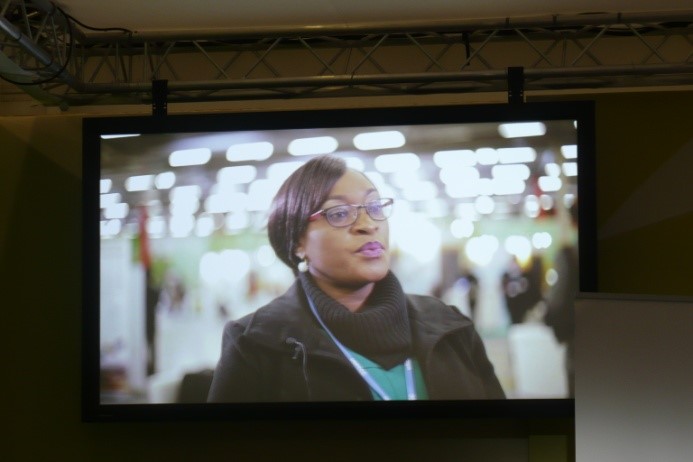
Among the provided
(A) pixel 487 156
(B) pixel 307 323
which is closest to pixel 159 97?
(B) pixel 307 323

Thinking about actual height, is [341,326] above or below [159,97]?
below

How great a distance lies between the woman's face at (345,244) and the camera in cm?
470

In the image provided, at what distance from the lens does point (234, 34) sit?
16.1 feet

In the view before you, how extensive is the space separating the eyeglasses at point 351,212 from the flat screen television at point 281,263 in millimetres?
44

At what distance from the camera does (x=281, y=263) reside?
4715 millimetres

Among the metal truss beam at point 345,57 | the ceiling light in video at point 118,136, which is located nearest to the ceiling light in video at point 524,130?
the metal truss beam at point 345,57

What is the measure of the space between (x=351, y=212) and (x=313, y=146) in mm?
397

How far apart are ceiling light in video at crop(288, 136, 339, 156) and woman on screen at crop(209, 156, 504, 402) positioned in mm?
52

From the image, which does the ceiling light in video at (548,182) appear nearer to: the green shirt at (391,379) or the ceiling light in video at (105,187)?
the green shirt at (391,379)

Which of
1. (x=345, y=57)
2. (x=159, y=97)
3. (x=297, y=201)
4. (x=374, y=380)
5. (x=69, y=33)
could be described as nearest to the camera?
(x=69, y=33)

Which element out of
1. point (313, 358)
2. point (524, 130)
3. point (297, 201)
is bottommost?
point (313, 358)

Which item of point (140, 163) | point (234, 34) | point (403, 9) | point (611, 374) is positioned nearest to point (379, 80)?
point (403, 9)

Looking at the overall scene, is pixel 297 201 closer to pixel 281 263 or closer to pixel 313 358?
pixel 281 263

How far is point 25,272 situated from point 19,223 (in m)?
0.28
